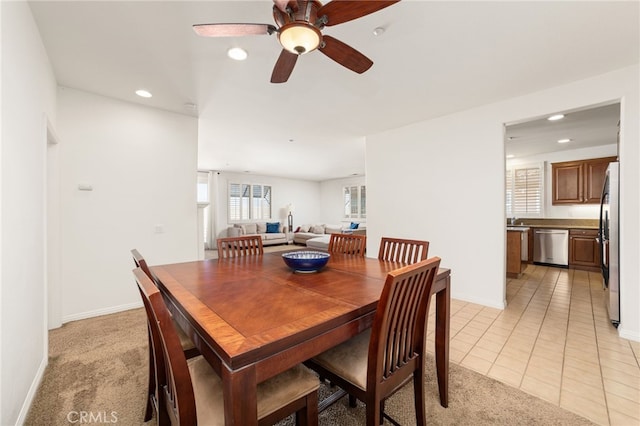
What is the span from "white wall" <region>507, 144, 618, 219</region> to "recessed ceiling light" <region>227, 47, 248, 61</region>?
6.32 metres

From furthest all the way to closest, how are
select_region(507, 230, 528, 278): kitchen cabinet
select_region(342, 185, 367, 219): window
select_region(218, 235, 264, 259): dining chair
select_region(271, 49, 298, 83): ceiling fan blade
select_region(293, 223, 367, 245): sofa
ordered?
select_region(342, 185, 367, 219): window, select_region(293, 223, 367, 245): sofa, select_region(507, 230, 528, 278): kitchen cabinet, select_region(218, 235, 264, 259): dining chair, select_region(271, 49, 298, 83): ceiling fan blade

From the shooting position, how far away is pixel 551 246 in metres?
5.39

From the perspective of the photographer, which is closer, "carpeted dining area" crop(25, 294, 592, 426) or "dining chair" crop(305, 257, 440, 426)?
"dining chair" crop(305, 257, 440, 426)

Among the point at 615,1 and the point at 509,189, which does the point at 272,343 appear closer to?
the point at 615,1

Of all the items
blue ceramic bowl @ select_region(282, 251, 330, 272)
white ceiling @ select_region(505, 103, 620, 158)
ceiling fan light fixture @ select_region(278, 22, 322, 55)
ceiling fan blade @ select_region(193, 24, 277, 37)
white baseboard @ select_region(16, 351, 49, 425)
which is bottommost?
white baseboard @ select_region(16, 351, 49, 425)

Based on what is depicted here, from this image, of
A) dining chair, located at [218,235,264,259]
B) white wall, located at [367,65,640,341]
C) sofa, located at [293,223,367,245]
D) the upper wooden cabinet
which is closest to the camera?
dining chair, located at [218,235,264,259]

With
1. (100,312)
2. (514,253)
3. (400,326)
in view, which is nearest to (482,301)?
(514,253)

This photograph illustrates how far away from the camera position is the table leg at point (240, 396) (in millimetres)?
779

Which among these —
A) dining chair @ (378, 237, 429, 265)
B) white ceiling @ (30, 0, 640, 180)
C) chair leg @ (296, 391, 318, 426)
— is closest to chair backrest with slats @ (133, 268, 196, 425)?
chair leg @ (296, 391, 318, 426)

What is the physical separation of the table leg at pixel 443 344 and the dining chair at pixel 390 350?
30cm

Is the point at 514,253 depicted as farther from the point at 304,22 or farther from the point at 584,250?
the point at 304,22

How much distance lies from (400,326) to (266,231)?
8.11m

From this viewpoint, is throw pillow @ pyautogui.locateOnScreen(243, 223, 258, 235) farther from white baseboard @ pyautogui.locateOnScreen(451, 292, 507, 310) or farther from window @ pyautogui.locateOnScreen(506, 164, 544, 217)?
window @ pyautogui.locateOnScreen(506, 164, 544, 217)

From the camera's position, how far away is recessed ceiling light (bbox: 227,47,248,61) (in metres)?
2.19
